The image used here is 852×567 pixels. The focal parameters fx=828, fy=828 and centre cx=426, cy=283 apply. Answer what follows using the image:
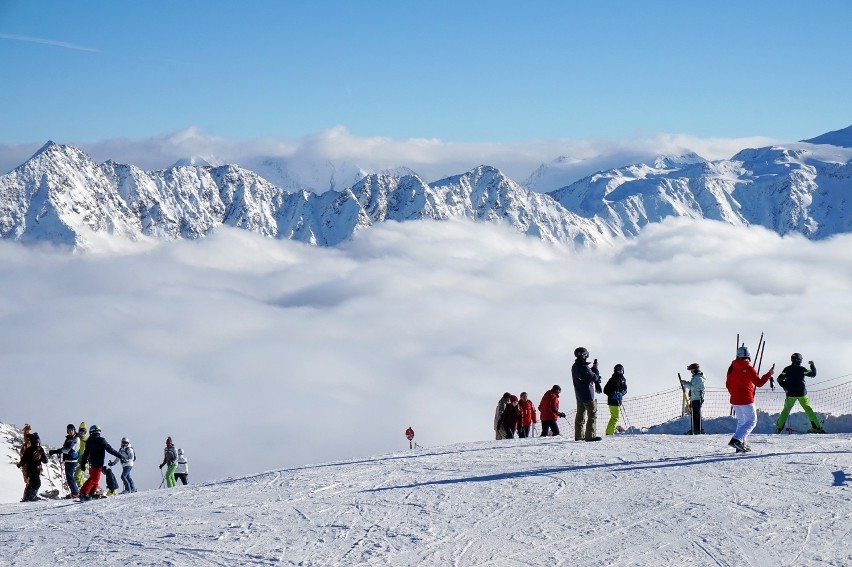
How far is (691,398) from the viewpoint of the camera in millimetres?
18203

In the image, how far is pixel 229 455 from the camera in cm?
18888

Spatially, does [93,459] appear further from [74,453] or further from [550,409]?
[550,409]

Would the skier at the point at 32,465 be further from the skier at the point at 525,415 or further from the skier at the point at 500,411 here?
the skier at the point at 525,415

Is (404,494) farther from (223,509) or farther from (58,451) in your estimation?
(58,451)

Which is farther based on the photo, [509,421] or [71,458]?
[509,421]

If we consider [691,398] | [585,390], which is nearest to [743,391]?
[585,390]

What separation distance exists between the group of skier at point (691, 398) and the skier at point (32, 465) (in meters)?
10.3

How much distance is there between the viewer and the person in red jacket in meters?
13.5

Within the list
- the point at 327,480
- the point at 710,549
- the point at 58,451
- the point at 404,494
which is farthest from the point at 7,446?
the point at 710,549

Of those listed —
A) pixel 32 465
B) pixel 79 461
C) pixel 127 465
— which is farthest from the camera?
pixel 127 465

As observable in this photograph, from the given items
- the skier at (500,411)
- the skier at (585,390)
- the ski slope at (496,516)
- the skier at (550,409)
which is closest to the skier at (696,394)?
the skier at (585,390)

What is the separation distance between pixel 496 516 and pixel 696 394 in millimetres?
9125

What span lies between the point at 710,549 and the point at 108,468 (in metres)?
12.8

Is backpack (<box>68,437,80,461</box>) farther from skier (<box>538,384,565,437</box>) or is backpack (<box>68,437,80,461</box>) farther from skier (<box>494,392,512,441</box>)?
skier (<box>538,384,565,437</box>)
